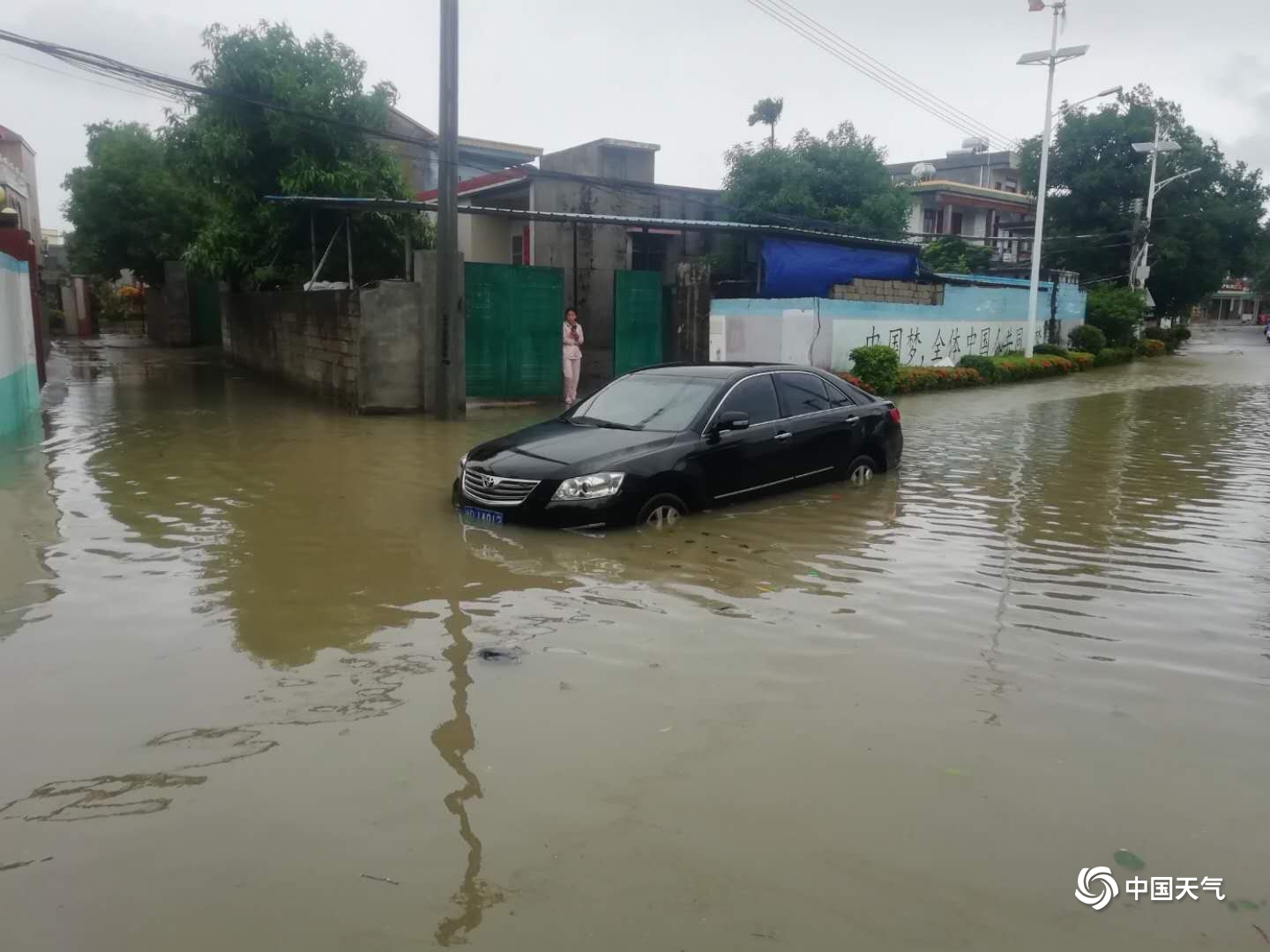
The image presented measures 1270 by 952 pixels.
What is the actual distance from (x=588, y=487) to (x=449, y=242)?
795 centimetres

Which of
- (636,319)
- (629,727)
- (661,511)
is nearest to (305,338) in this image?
(636,319)

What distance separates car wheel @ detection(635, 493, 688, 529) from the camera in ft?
25.4

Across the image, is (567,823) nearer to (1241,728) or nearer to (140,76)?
(1241,728)

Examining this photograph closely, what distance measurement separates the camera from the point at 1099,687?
475 cm

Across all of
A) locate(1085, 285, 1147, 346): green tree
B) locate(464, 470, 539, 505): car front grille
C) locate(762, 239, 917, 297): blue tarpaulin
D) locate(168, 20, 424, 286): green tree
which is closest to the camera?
locate(464, 470, 539, 505): car front grille

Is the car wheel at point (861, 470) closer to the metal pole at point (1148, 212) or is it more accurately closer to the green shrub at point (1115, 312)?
the green shrub at point (1115, 312)

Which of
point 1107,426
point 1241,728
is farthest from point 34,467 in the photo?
point 1107,426

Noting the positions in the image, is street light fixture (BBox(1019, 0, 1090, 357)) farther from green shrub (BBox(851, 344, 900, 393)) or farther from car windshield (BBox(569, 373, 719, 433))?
car windshield (BBox(569, 373, 719, 433))

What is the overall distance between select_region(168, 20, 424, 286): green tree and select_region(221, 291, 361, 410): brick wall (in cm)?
135

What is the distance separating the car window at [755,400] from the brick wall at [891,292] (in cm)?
1337

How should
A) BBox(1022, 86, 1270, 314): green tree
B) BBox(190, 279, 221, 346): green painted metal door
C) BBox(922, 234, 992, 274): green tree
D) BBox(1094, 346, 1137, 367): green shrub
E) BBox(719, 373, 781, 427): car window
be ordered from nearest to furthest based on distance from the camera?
1. BBox(719, 373, 781, 427): car window
2. BBox(1094, 346, 1137, 367): green shrub
3. BBox(190, 279, 221, 346): green painted metal door
4. BBox(922, 234, 992, 274): green tree
5. BBox(1022, 86, 1270, 314): green tree

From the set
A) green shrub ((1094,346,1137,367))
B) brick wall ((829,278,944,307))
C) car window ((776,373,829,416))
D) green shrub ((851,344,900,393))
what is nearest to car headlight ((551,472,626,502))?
car window ((776,373,829,416))

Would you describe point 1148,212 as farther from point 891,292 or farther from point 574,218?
point 574,218

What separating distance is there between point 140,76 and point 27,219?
68.3 feet
